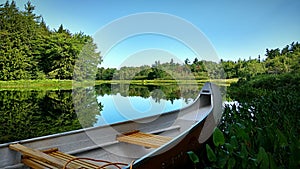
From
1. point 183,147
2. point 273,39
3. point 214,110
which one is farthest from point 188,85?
point 273,39

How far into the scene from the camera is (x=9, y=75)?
50.8ft

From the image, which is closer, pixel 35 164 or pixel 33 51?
pixel 35 164

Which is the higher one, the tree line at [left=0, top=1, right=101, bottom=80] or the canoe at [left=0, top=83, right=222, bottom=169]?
the tree line at [left=0, top=1, right=101, bottom=80]

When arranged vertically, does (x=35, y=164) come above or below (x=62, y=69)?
below

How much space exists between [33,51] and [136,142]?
1665 centimetres

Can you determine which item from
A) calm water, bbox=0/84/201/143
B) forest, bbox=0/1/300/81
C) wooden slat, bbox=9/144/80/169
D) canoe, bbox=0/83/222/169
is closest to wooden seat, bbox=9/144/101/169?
wooden slat, bbox=9/144/80/169

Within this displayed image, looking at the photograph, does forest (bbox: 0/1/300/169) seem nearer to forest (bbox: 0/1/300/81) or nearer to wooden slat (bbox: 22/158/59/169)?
forest (bbox: 0/1/300/81)

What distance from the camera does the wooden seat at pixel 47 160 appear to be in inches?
59.8

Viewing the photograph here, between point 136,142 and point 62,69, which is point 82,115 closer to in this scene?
point 136,142

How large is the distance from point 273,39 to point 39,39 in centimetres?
1452

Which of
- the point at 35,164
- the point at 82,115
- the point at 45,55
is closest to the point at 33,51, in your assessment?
the point at 45,55

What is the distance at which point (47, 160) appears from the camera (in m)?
1.56

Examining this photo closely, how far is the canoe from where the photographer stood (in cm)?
166

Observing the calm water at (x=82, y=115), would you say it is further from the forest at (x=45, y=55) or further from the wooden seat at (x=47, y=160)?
the forest at (x=45, y=55)
